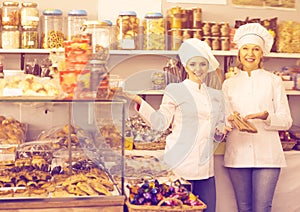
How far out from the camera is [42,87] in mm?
1987

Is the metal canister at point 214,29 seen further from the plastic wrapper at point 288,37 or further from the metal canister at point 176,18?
the plastic wrapper at point 288,37

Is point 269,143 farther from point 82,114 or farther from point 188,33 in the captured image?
point 82,114

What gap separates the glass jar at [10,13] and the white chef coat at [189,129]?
47.0 inches

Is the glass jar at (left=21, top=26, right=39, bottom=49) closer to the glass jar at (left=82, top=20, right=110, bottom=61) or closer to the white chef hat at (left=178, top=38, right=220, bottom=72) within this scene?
the white chef hat at (left=178, top=38, right=220, bottom=72)

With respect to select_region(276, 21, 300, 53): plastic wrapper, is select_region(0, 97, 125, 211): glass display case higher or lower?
lower

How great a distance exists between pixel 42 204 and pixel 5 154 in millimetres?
664

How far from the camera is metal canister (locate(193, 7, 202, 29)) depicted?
3557mm

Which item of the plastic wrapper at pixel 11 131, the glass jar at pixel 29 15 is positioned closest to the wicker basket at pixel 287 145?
the plastic wrapper at pixel 11 131

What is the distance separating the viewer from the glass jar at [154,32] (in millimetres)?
3424

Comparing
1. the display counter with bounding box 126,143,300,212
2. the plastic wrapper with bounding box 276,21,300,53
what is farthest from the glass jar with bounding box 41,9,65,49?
the plastic wrapper with bounding box 276,21,300,53

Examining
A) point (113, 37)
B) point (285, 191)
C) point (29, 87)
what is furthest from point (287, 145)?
point (29, 87)

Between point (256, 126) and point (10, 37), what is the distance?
5.50 feet

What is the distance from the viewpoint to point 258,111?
2990mm

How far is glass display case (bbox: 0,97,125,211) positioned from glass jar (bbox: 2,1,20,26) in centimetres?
64
